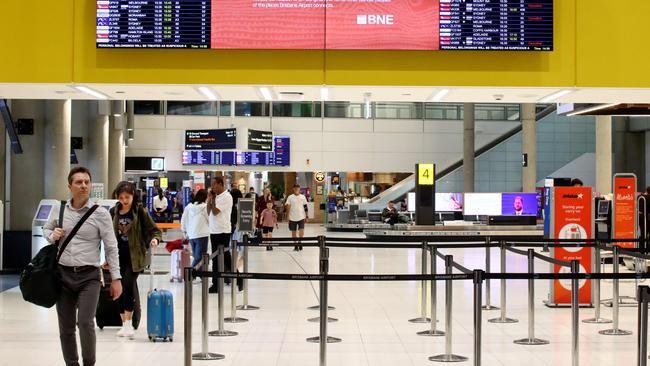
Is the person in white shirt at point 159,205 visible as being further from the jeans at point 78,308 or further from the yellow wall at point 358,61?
the jeans at point 78,308

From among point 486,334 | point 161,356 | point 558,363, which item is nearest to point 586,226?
point 486,334

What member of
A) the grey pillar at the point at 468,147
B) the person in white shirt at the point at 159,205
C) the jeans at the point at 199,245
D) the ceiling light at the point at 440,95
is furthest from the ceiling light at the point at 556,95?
the grey pillar at the point at 468,147

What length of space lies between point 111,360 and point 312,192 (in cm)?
3608

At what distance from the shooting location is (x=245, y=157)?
118ft

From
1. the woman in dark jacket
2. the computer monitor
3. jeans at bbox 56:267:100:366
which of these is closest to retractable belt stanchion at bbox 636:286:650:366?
jeans at bbox 56:267:100:366

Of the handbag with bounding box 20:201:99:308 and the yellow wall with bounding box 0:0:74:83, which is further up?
the yellow wall with bounding box 0:0:74:83

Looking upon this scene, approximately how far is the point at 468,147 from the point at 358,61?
29.0m

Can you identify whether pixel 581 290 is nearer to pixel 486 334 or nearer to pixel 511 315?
pixel 511 315

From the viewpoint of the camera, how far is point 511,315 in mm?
11078

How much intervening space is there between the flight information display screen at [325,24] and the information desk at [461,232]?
1631 cm

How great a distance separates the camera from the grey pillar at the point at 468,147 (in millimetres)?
37059

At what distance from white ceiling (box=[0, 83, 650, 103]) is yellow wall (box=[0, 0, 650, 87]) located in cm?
12

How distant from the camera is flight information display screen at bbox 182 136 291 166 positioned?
3578 cm

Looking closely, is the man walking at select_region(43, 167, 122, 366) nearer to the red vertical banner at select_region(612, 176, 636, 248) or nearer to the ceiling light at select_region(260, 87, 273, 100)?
the ceiling light at select_region(260, 87, 273, 100)
